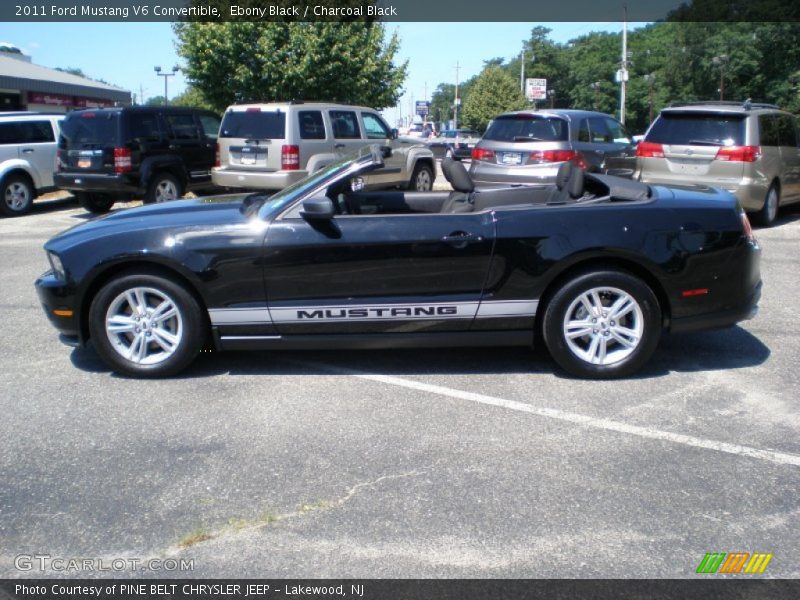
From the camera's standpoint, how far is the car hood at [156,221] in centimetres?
514

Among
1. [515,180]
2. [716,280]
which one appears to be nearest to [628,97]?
[515,180]

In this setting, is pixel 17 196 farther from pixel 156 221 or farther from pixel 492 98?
pixel 492 98

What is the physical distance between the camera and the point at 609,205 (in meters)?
5.12

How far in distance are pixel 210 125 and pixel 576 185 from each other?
1132cm

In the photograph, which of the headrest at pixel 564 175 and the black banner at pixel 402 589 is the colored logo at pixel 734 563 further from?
the headrest at pixel 564 175

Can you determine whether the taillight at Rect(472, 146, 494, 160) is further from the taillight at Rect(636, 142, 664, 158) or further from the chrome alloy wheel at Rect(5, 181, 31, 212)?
the chrome alloy wheel at Rect(5, 181, 31, 212)

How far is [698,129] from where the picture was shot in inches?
441

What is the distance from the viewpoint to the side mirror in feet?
15.9

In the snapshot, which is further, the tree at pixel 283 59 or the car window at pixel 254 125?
the tree at pixel 283 59

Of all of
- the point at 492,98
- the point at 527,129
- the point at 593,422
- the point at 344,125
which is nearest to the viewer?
the point at 593,422

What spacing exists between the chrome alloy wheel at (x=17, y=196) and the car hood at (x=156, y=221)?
1016 cm

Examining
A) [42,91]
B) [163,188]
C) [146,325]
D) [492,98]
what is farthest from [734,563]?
[492,98]

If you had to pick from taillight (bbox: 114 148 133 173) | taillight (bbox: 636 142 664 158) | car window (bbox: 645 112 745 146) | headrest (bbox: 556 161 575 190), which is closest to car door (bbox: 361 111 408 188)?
taillight (bbox: 636 142 664 158)

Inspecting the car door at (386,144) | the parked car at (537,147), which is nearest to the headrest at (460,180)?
the parked car at (537,147)
